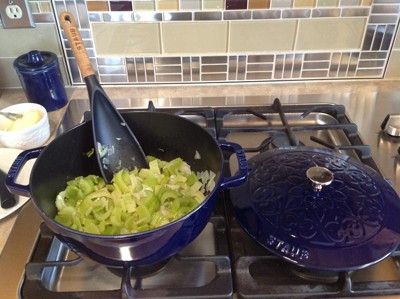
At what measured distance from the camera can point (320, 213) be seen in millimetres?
586

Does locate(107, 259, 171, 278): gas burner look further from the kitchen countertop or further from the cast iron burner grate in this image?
the kitchen countertop

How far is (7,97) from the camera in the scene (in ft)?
3.30

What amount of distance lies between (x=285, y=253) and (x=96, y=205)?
0.96 feet

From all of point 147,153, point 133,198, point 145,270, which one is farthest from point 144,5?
point 145,270

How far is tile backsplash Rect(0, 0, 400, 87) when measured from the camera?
93 cm

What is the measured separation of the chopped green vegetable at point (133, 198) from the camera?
59cm

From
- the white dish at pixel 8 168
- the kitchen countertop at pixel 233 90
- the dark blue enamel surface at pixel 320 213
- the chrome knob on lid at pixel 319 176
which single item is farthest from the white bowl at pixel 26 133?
the chrome knob on lid at pixel 319 176

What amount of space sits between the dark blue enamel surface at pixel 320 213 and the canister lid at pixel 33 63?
514 mm

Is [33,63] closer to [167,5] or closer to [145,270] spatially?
[167,5]

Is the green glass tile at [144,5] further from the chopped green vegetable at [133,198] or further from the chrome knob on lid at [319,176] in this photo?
the chrome knob on lid at [319,176]

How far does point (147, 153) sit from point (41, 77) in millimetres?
322

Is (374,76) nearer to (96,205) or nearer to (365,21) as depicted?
(365,21)

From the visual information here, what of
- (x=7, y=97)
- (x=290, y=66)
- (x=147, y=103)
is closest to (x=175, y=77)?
(x=147, y=103)

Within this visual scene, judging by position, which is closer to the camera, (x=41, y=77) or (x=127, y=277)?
(x=127, y=277)
